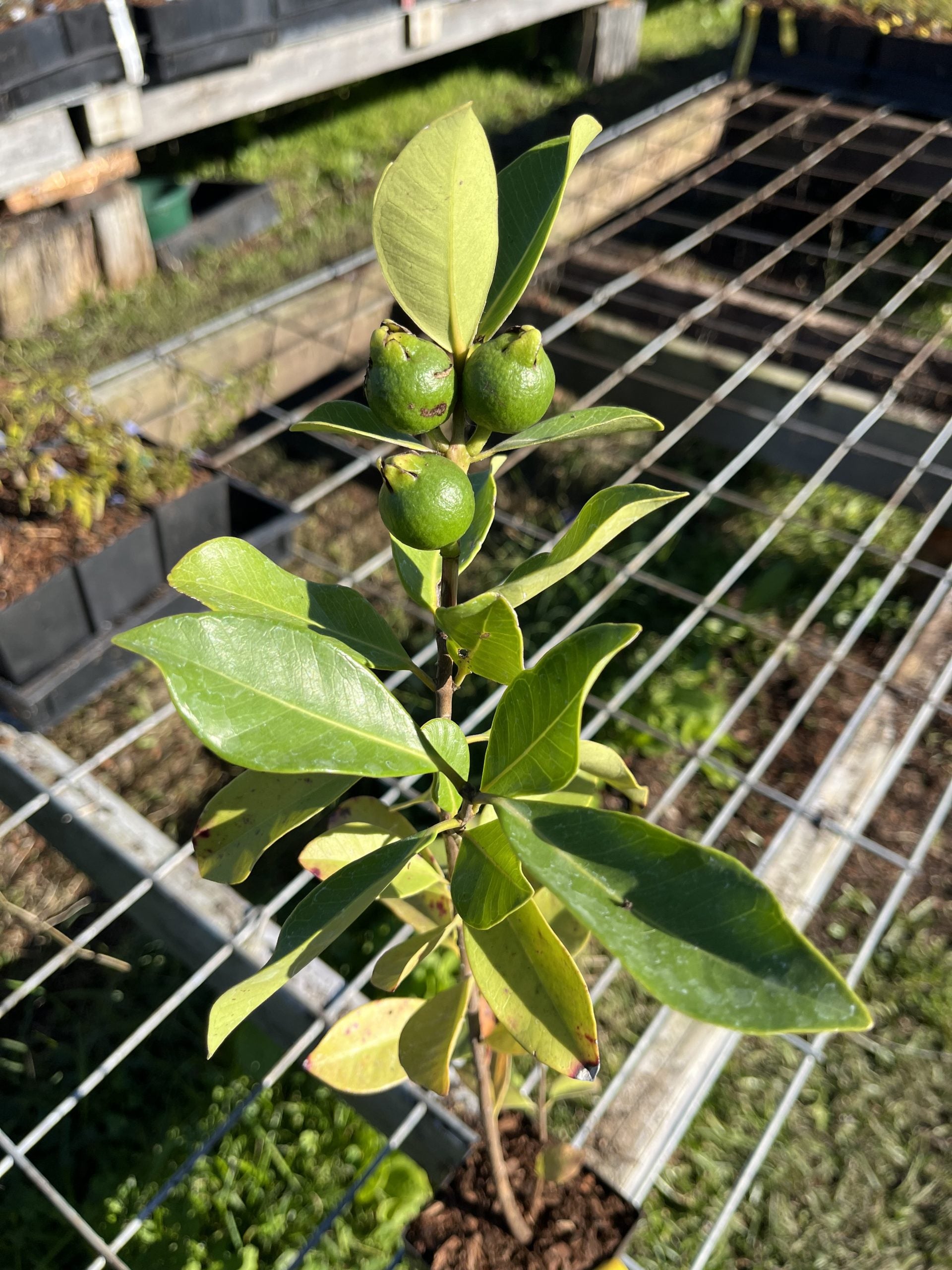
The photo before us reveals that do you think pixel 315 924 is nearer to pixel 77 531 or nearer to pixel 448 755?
Result: pixel 448 755

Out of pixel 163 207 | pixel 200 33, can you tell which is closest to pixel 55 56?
pixel 200 33

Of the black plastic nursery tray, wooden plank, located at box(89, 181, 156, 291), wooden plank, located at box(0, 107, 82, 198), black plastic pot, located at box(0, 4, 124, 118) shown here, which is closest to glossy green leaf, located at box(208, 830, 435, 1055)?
the black plastic nursery tray

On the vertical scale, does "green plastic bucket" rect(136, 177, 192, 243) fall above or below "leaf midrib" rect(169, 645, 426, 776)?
below

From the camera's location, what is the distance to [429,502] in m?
0.64

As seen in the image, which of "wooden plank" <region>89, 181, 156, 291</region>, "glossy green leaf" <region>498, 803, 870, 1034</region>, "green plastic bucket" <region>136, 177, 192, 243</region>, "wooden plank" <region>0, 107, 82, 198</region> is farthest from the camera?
"green plastic bucket" <region>136, 177, 192, 243</region>

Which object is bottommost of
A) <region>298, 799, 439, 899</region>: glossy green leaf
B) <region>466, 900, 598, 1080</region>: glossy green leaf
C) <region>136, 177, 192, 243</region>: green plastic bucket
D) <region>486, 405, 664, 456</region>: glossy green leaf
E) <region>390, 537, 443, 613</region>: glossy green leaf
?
<region>136, 177, 192, 243</region>: green plastic bucket

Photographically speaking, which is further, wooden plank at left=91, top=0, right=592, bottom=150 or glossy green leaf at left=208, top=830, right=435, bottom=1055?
wooden plank at left=91, top=0, right=592, bottom=150

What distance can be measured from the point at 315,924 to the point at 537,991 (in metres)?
0.20

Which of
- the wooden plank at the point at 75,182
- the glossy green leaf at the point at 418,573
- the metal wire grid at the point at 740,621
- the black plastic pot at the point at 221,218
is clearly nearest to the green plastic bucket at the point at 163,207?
the black plastic pot at the point at 221,218

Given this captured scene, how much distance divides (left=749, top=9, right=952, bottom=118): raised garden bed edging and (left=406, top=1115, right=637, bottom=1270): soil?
13.7ft

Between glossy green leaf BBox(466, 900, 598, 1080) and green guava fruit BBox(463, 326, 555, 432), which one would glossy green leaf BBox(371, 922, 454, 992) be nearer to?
glossy green leaf BBox(466, 900, 598, 1080)

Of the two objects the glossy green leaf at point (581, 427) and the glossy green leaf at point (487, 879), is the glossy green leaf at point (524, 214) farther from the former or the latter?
the glossy green leaf at point (487, 879)

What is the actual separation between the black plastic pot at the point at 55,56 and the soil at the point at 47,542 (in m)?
1.64

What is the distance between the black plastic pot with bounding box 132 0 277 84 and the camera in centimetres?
332
